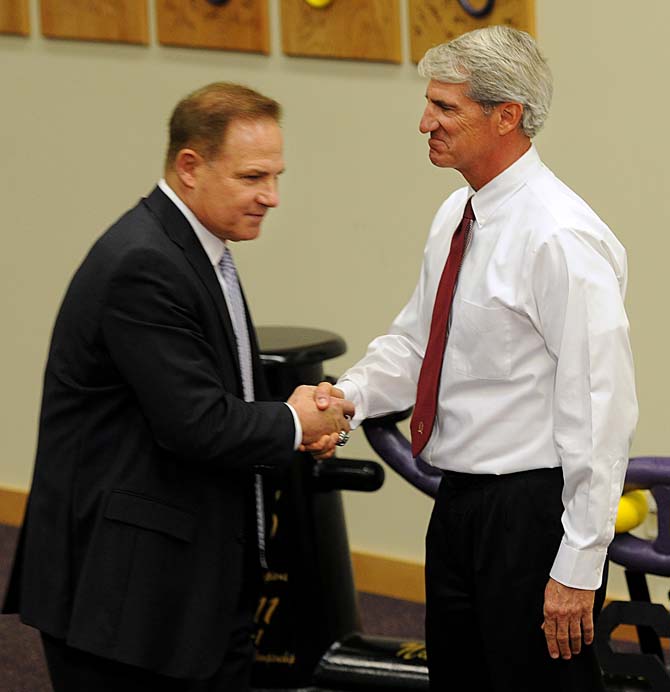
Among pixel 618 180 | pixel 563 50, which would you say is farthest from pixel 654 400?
pixel 563 50

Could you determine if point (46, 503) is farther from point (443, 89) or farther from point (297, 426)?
point (443, 89)

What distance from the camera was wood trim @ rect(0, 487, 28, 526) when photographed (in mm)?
5188

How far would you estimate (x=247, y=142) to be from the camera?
7.91 ft

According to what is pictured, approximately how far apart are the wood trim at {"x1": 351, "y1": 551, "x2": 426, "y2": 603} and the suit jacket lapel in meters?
2.11

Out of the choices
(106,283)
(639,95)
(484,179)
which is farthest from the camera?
(639,95)

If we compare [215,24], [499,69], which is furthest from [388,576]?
[499,69]

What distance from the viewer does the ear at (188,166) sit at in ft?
7.92

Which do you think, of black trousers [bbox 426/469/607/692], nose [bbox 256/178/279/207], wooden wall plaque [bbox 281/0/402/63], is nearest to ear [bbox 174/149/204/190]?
nose [bbox 256/178/279/207]

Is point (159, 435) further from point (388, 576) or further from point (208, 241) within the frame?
point (388, 576)

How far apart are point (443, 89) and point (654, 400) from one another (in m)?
1.72

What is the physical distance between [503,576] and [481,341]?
Answer: 15.5 inches

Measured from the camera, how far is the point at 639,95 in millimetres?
3752

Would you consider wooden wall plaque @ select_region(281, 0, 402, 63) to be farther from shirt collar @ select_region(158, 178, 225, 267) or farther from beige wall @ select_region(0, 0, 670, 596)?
shirt collar @ select_region(158, 178, 225, 267)

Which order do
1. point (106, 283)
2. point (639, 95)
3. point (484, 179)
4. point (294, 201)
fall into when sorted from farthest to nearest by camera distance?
point (294, 201) → point (639, 95) → point (484, 179) → point (106, 283)
